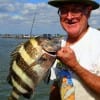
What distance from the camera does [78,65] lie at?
4.62m

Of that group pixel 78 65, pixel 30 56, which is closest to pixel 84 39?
pixel 78 65

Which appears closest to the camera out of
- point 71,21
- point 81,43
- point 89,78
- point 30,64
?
point 30,64

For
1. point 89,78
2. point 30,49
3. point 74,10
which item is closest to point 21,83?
point 30,49

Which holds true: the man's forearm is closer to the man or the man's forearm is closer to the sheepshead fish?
the man

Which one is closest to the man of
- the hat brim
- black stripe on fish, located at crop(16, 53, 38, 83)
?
the hat brim

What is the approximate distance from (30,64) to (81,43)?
2.58 ft

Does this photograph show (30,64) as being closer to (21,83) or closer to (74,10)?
(21,83)

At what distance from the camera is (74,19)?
15.9 ft

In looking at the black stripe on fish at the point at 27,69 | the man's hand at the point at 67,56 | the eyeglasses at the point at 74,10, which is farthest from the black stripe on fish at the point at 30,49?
the eyeglasses at the point at 74,10

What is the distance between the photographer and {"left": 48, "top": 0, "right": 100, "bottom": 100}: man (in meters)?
4.68

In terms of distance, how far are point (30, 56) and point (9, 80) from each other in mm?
355

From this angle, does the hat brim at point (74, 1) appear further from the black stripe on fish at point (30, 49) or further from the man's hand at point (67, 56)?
the black stripe on fish at point (30, 49)

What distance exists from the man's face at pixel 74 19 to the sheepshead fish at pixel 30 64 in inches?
15.4

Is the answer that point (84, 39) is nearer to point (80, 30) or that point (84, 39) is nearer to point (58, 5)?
point (80, 30)
